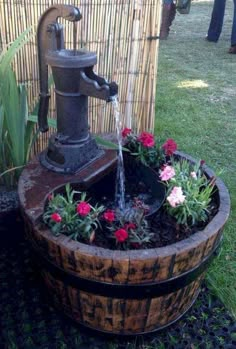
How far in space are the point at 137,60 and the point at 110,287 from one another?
1377 mm

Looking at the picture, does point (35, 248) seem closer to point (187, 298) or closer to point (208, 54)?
point (187, 298)

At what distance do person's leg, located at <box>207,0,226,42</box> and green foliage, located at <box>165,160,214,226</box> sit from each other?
4949 millimetres

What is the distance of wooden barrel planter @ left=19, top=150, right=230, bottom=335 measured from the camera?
129 cm

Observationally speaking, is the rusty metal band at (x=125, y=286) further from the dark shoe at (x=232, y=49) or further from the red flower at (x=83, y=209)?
the dark shoe at (x=232, y=49)

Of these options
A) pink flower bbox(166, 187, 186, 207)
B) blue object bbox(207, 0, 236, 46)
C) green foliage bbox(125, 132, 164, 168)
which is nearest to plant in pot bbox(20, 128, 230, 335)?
pink flower bbox(166, 187, 186, 207)

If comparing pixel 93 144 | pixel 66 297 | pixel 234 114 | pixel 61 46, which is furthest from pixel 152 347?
pixel 234 114

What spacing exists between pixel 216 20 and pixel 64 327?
18.2ft

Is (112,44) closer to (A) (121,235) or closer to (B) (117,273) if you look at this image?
(A) (121,235)

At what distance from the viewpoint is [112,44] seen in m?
2.13

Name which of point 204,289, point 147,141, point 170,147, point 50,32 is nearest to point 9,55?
point 50,32

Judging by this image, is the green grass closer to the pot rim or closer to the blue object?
the blue object

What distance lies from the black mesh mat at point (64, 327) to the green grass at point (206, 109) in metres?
0.13

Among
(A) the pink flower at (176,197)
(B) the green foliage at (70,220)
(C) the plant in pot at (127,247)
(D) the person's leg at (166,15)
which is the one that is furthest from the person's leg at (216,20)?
(B) the green foliage at (70,220)

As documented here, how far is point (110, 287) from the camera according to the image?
1331 millimetres
